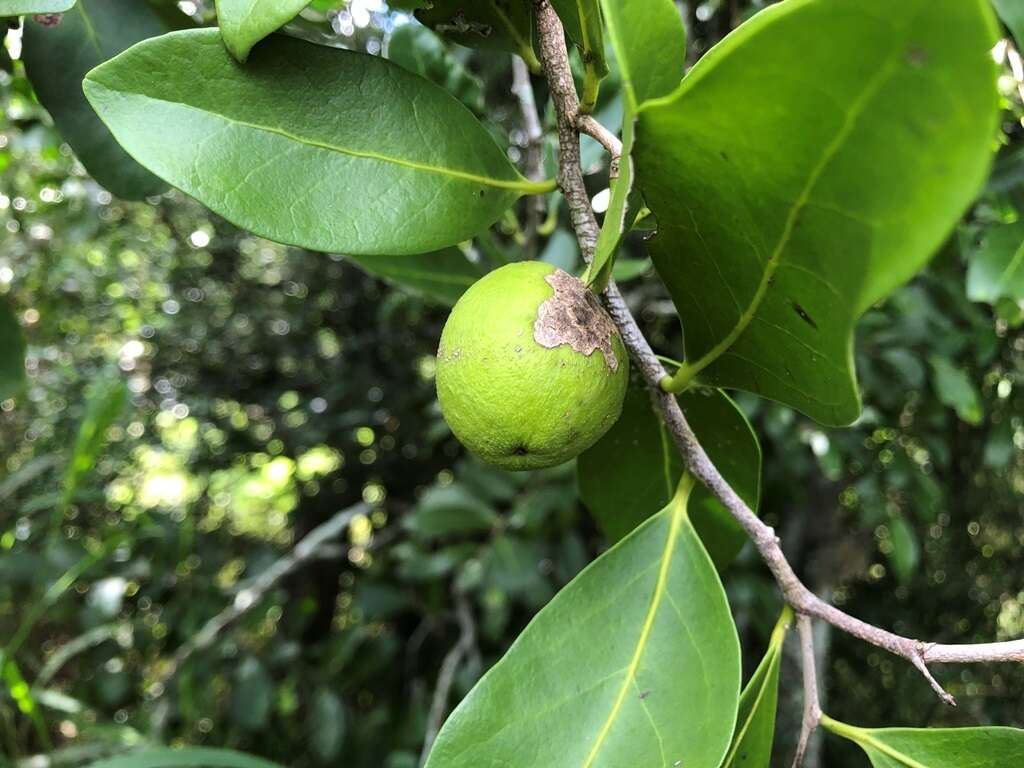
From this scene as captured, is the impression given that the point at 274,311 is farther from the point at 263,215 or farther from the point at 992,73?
the point at 992,73

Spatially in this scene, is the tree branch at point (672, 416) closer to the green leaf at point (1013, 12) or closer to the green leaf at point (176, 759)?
the green leaf at point (1013, 12)

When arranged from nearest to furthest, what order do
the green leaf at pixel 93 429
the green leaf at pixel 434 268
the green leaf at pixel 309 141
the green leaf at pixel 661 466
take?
the green leaf at pixel 309 141
the green leaf at pixel 661 466
the green leaf at pixel 434 268
the green leaf at pixel 93 429


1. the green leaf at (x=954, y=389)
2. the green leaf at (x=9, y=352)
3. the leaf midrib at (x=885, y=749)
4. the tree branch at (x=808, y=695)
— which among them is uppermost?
the tree branch at (x=808, y=695)

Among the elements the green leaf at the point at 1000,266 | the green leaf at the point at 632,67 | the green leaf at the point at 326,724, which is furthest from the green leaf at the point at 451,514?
the green leaf at the point at 632,67

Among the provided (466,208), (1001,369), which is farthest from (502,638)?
(466,208)

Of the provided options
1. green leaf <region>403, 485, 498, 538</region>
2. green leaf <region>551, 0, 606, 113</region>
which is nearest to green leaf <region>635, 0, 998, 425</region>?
green leaf <region>551, 0, 606, 113</region>

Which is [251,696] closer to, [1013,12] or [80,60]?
[80,60]

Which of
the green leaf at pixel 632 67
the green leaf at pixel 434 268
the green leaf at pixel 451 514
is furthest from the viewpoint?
the green leaf at pixel 451 514
